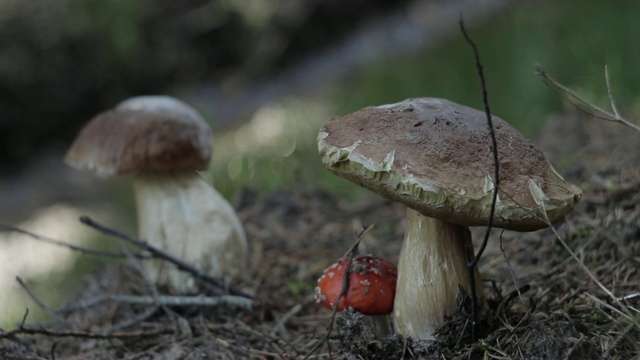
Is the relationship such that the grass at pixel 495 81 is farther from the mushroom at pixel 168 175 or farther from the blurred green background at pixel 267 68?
the mushroom at pixel 168 175

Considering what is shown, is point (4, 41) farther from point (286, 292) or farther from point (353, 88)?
point (286, 292)

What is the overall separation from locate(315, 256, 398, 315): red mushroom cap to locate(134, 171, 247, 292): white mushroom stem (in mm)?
1096

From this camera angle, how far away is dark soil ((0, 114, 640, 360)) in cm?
201

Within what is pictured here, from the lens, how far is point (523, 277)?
2.76 metres

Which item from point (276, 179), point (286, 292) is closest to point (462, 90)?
point (276, 179)

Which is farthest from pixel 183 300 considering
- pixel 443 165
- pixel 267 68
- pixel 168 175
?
pixel 267 68

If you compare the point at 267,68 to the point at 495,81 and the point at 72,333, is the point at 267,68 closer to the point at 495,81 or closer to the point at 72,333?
the point at 495,81

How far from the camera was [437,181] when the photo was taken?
5.76ft

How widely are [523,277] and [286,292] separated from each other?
4.04 feet

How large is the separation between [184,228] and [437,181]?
1.83m

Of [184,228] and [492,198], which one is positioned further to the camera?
[184,228]

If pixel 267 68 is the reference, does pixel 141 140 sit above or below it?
below

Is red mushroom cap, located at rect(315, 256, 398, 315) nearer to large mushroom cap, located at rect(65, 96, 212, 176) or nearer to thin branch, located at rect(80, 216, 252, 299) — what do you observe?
thin branch, located at rect(80, 216, 252, 299)

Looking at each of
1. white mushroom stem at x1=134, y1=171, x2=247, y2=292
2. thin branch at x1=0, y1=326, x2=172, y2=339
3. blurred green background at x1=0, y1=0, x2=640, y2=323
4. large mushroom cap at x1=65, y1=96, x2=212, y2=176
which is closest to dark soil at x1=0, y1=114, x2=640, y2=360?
thin branch at x1=0, y1=326, x2=172, y2=339
